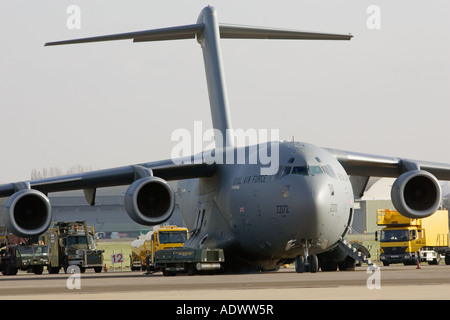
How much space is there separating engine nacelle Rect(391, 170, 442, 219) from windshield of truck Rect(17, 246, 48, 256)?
18959 mm

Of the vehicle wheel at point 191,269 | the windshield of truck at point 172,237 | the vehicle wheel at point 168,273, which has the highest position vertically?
the windshield of truck at point 172,237

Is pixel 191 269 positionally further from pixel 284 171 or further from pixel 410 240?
pixel 410 240

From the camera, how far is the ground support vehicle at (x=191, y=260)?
31453mm

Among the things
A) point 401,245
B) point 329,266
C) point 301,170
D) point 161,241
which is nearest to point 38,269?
point 161,241

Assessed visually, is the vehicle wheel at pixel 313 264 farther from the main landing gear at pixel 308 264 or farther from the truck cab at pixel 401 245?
the truck cab at pixel 401 245

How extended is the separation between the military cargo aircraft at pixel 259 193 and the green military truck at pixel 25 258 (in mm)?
10113

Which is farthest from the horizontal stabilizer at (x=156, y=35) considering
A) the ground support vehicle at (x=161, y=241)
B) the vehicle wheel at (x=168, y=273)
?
the ground support vehicle at (x=161, y=241)

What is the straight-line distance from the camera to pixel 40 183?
32.4 metres

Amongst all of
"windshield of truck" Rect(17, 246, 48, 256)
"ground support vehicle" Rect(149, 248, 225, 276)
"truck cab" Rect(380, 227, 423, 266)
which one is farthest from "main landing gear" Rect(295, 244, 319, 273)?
"windshield of truck" Rect(17, 246, 48, 256)

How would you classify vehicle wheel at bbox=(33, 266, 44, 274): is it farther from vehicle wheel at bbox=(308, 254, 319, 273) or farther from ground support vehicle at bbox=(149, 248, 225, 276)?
vehicle wheel at bbox=(308, 254, 319, 273)

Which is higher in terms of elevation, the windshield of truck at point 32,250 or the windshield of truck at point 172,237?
the windshield of truck at point 172,237

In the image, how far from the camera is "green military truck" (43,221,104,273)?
42.8m

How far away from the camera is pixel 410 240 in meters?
46.8
